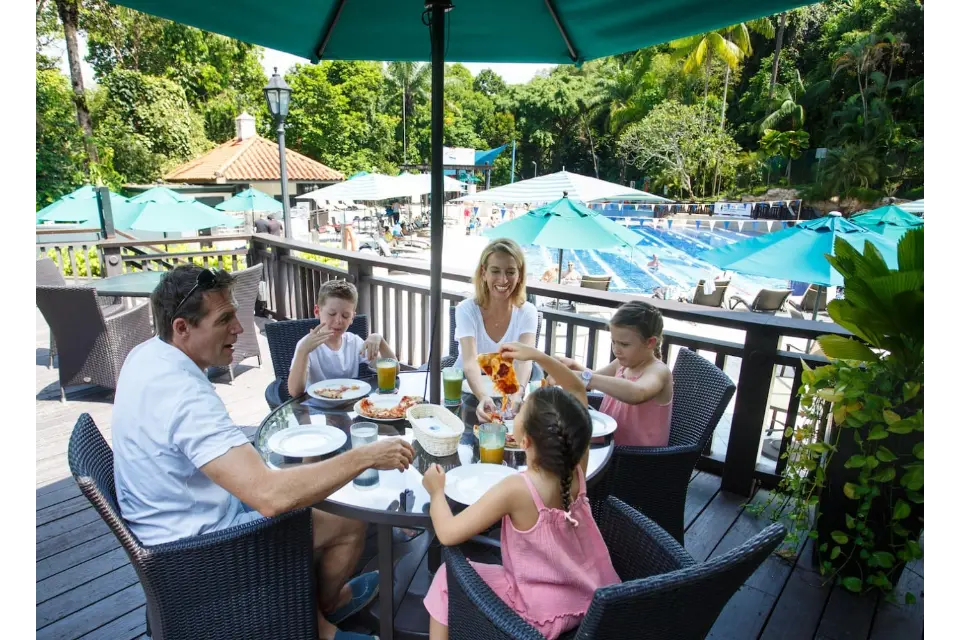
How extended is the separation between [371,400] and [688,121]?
1270 inches

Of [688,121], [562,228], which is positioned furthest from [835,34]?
[562,228]

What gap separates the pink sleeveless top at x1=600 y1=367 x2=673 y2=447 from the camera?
6.94ft

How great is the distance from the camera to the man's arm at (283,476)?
4.47ft

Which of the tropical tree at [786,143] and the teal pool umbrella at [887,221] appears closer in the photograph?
the teal pool umbrella at [887,221]

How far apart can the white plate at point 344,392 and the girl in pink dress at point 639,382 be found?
3.04 feet

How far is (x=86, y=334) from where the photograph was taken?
375cm

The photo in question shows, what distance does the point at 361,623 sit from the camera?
192 centimetres

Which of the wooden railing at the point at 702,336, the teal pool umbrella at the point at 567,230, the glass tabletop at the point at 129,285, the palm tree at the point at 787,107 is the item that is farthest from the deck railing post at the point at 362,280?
the palm tree at the point at 787,107

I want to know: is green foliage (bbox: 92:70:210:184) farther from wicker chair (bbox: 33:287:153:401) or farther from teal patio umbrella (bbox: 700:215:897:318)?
teal patio umbrella (bbox: 700:215:897:318)

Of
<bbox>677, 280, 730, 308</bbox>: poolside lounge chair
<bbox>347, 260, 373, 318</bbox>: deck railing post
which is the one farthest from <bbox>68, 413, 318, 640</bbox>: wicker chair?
<bbox>677, 280, 730, 308</bbox>: poolside lounge chair

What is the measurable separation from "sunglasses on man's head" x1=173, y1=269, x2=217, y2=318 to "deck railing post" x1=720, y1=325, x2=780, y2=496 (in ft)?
8.02

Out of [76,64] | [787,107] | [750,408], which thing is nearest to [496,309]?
[750,408]

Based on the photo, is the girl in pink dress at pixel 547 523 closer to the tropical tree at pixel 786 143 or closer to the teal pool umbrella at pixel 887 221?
the teal pool umbrella at pixel 887 221
